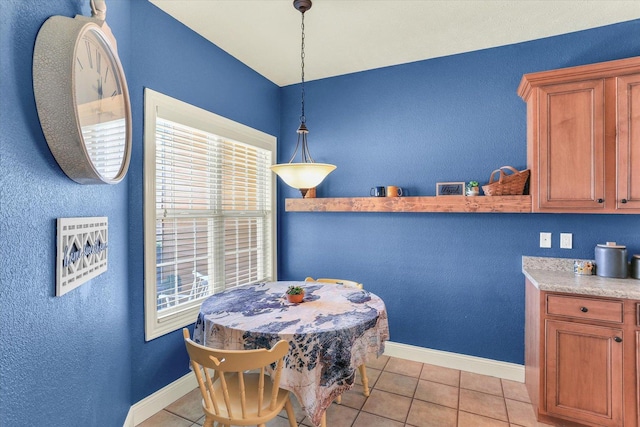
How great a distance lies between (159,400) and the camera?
223 centimetres

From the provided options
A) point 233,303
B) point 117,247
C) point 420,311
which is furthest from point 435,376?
point 117,247

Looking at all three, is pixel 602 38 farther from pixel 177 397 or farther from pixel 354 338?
pixel 177 397

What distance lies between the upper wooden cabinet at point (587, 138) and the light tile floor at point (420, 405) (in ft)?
4.87

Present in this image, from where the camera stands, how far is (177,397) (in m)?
2.37

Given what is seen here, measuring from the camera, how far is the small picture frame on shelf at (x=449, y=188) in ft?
9.19

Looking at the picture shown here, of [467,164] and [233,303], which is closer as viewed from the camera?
[233,303]

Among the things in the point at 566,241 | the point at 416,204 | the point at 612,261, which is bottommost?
the point at 612,261

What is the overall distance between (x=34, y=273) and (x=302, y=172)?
1426mm

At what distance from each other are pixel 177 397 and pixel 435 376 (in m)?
2.12

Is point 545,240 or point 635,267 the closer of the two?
point 635,267

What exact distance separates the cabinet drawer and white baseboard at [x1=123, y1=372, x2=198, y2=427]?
2.68 m

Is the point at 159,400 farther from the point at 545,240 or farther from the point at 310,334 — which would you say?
the point at 545,240

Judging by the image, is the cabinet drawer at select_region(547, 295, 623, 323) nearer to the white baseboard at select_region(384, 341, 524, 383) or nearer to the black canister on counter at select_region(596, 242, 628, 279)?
the black canister on counter at select_region(596, 242, 628, 279)

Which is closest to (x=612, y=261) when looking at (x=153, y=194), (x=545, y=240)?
(x=545, y=240)
